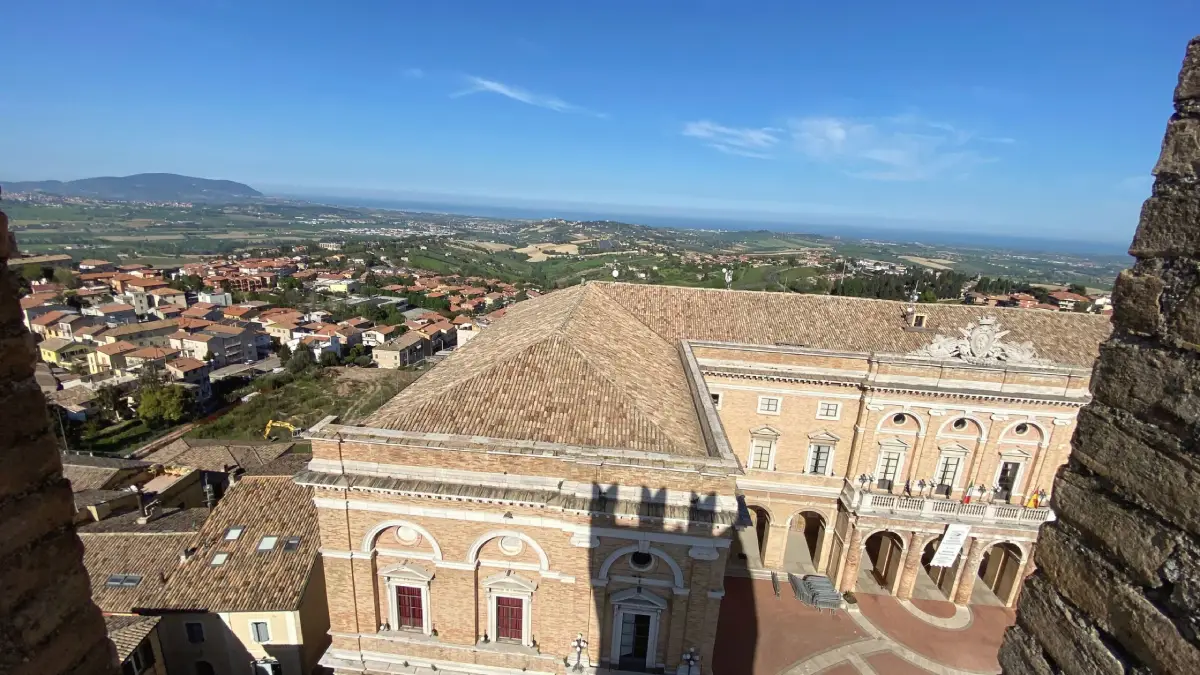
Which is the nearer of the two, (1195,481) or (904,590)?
(1195,481)

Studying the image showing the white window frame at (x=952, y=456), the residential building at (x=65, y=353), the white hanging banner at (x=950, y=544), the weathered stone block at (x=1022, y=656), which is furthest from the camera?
the residential building at (x=65, y=353)

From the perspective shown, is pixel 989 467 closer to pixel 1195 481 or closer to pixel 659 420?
pixel 659 420

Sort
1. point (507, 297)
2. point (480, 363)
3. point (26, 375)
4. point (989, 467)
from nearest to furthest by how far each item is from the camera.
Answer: point (26, 375) → point (480, 363) → point (989, 467) → point (507, 297)

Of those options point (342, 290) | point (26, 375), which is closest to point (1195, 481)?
point (26, 375)

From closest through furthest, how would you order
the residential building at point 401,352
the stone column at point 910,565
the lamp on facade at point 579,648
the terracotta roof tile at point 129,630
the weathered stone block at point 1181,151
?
the weathered stone block at point 1181,151
the lamp on facade at point 579,648
the terracotta roof tile at point 129,630
the stone column at point 910,565
the residential building at point 401,352

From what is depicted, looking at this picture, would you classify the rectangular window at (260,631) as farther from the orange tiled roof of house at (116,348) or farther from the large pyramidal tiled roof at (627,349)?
the orange tiled roof of house at (116,348)

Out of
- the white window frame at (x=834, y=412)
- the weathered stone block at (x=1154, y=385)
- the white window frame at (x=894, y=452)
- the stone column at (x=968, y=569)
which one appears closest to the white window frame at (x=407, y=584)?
the weathered stone block at (x=1154, y=385)
